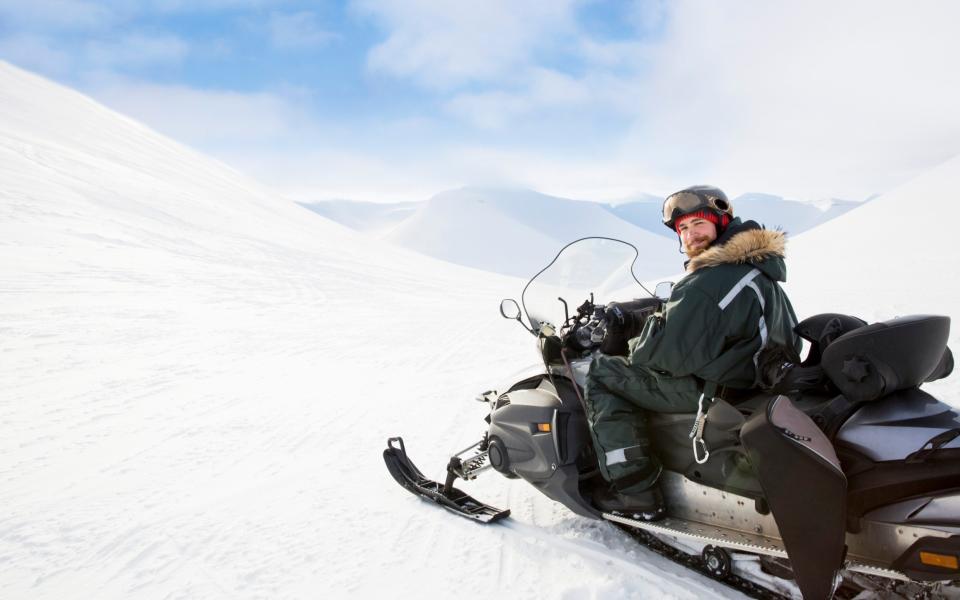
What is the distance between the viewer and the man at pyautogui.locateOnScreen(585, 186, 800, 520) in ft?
8.35

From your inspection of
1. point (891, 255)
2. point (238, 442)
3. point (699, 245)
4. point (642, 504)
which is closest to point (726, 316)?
point (699, 245)

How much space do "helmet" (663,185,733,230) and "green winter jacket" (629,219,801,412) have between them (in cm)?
24

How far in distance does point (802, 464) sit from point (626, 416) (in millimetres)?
957

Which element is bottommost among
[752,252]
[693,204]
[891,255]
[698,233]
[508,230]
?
[752,252]

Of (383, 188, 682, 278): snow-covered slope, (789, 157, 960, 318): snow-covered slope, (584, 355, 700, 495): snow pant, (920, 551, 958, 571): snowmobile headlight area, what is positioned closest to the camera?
(920, 551, 958, 571): snowmobile headlight area

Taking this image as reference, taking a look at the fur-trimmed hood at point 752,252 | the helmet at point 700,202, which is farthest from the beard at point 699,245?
the fur-trimmed hood at point 752,252

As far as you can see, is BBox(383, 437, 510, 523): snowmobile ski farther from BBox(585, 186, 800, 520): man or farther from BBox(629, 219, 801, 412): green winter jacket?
BBox(629, 219, 801, 412): green winter jacket

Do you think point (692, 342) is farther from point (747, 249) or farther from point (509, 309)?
point (509, 309)

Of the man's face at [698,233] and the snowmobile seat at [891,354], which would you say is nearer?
the snowmobile seat at [891,354]

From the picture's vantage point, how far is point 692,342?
8.46 feet

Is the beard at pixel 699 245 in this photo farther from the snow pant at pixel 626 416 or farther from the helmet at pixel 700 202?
the snow pant at pixel 626 416

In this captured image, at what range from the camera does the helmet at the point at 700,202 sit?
2.91 meters

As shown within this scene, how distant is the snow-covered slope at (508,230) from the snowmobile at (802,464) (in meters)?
81.6

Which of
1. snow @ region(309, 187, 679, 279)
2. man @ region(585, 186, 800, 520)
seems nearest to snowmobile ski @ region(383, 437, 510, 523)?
man @ region(585, 186, 800, 520)
